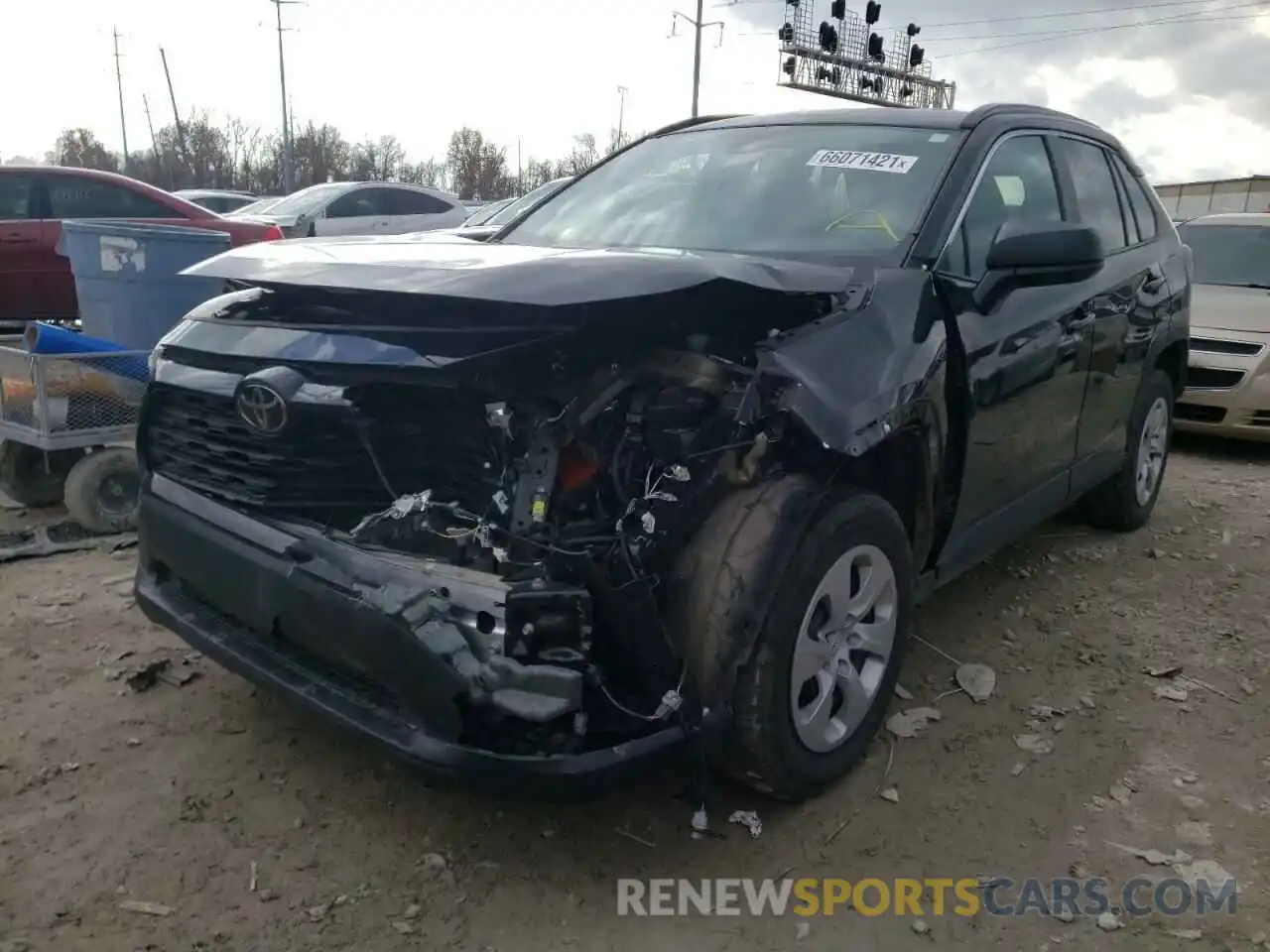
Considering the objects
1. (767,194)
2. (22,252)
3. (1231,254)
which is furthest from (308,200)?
(767,194)

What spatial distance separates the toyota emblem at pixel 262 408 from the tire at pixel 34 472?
3086 millimetres

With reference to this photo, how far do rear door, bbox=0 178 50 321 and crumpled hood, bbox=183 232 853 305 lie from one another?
6.77m

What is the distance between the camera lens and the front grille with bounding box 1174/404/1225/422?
6906mm

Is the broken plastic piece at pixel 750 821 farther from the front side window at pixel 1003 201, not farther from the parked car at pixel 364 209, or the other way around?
the parked car at pixel 364 209

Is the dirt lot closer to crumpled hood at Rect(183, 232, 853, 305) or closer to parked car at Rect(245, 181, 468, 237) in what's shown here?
crumpled hood at Rect(183, 232, 853, 305)

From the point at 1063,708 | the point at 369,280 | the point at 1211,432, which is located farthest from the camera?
the point at 1211,432

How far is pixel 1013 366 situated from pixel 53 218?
8.41 metres

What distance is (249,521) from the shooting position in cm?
258

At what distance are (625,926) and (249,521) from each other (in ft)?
4.46

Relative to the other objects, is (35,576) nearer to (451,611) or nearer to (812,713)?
(451,611)

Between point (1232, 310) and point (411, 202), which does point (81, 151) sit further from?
point (1232, 310)

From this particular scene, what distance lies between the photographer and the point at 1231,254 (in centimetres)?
797

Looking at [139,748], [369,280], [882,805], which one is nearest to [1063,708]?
[882,805]

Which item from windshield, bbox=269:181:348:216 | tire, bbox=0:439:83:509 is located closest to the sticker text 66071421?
tire, bbox=0:439:83:509
